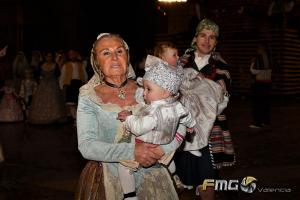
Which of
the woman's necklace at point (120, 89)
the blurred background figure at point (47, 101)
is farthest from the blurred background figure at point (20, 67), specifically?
the woman's necklace at point (120, 89)

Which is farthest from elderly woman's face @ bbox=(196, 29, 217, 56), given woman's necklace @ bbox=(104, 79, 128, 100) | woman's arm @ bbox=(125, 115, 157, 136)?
woman's arm @ bbox=(125, 115, 157, 136)

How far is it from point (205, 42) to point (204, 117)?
88 cm

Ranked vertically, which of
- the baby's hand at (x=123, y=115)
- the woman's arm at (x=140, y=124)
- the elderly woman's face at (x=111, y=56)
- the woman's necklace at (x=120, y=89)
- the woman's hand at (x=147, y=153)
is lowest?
the woman's hand at (x=147, y=153)

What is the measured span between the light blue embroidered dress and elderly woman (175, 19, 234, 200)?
4.39ft

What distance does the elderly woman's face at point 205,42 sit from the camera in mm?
4789

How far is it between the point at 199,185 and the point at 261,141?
5.68 m

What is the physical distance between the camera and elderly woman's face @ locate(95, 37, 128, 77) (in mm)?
2805

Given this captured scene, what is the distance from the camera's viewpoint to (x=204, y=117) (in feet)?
14.1

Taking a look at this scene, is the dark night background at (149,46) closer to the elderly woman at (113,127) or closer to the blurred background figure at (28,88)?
the blurred background figure at (28,88)

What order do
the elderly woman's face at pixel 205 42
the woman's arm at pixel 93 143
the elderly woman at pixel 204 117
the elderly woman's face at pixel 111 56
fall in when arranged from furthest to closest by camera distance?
the elderly woman's face at pixel 205 42 < the elderly woman at pixel 204 117 < the elderly woman's face at pixel 111 56 < the woman's arm at pixel 93 143

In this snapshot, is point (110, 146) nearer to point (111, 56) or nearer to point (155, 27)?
point (111, 56)

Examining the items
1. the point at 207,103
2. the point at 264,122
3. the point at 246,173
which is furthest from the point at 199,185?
the point at 264,122

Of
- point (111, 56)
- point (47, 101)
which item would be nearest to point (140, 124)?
point (111, 56)

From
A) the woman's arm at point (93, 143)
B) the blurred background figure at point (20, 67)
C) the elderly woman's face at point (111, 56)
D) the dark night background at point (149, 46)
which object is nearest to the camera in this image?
the woman's arm at point (93, 143)
